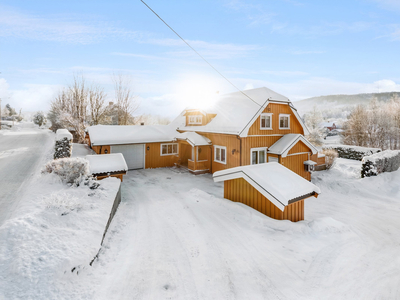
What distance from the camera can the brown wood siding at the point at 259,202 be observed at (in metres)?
8.32

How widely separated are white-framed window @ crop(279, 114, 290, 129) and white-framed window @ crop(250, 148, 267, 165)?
263 centimetres

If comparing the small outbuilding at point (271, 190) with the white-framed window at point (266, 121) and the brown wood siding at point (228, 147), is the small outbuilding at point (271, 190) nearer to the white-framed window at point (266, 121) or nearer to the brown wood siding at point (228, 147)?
the brown wood siding at point (228, 147)

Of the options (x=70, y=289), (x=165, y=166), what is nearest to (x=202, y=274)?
(x=70, y=289)

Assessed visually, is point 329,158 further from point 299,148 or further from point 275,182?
Result: point 275,182

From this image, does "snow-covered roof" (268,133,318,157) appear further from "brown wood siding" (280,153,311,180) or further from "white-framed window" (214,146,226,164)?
"white-framed window" (214,146,226,164)

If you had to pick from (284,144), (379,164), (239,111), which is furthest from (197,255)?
(379,164)

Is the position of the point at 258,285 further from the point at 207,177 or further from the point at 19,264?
the point at 207,177

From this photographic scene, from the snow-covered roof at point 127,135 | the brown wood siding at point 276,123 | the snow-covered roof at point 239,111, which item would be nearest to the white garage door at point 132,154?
the snow-covered roof at point 127,135

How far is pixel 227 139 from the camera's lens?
15.5 metres

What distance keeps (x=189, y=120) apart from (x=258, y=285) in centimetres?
1613

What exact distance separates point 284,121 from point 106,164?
13.2 m

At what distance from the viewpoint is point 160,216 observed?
27.0ft

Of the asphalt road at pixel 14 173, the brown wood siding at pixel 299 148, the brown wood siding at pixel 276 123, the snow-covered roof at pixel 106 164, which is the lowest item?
the asphalt road at pixel 14 173

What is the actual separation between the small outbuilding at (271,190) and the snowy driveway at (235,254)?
55 centimetres
